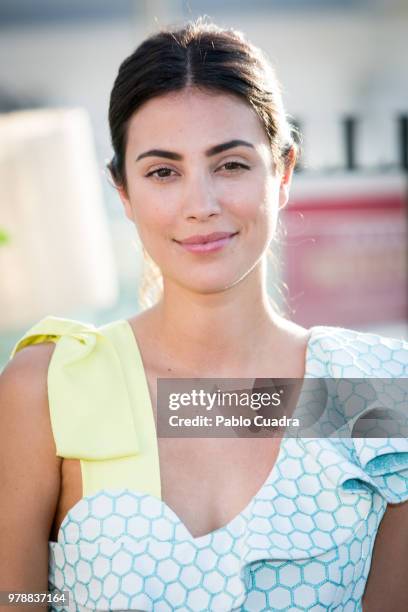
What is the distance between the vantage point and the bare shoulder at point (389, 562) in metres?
1.68

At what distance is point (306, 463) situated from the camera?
165cm

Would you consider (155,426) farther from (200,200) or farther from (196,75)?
(196,75)

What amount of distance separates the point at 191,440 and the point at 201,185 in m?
0.45

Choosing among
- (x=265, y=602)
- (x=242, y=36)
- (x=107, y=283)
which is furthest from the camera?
(x=107, y=283)

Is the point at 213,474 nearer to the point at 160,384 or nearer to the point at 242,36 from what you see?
the point at 160,384

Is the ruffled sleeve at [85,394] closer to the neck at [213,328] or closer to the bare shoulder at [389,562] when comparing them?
the neck at [213,328]

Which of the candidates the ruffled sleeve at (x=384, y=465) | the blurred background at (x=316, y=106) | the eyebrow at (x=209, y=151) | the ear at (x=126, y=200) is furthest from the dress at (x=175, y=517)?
the blurred background at (x=316, y=106)

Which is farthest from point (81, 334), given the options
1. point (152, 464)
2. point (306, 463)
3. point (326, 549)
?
point (326, 549)

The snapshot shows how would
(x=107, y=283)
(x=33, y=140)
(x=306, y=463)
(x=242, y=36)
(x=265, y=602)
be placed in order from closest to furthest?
(x=265, y=602) → (x=306, y=463) → (x=242, y=36) → (x=33, y=140) → (x=107, y=283)

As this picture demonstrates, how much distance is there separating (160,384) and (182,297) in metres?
0.16

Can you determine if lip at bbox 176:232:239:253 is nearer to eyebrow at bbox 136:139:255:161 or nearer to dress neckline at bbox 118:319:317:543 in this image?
A: eyebrow at bbox 136:139:255:161

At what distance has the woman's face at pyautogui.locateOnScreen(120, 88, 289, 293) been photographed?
1585 mm

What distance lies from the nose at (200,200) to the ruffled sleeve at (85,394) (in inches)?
12.2

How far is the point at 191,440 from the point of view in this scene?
166 cm
